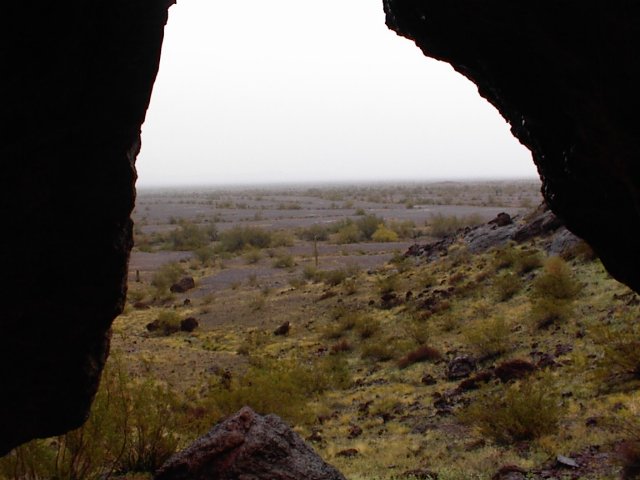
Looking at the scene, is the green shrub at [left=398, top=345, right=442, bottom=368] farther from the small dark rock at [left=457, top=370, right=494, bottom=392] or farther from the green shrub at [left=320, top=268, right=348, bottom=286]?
the green shrub at [left=320, top=268, right=348, bottom=286]

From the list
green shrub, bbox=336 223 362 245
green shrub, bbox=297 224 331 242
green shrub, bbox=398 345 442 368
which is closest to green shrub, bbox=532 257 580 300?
green shrub, bbox=398 345 442 368

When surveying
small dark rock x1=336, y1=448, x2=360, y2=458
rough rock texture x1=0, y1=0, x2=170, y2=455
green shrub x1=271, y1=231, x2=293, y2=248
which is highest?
rough rock texture x1=0, y1=0, x2=170, y2=455

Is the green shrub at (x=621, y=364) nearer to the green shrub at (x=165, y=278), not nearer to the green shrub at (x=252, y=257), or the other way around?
the green shrub at (x=165, y=278)

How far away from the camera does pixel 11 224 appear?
420 cm

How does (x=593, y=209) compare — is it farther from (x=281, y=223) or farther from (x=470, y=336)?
(x=281, y=223)

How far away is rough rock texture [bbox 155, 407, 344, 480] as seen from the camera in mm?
6797

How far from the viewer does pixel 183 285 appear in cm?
3086

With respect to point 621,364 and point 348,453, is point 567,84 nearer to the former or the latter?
point 348,453

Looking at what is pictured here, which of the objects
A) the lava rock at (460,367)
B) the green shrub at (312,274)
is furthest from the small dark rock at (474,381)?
the green shrub at (312,274)

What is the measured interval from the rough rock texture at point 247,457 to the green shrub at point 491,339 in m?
8.46

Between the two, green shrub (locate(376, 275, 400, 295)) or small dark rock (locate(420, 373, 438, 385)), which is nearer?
small dark rock (locate(420, 373, 438, 385))

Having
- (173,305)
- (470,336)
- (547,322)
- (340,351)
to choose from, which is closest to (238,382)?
(340,351)

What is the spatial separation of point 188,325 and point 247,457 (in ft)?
52.7

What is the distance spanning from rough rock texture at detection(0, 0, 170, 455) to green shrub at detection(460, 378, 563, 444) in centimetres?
691
